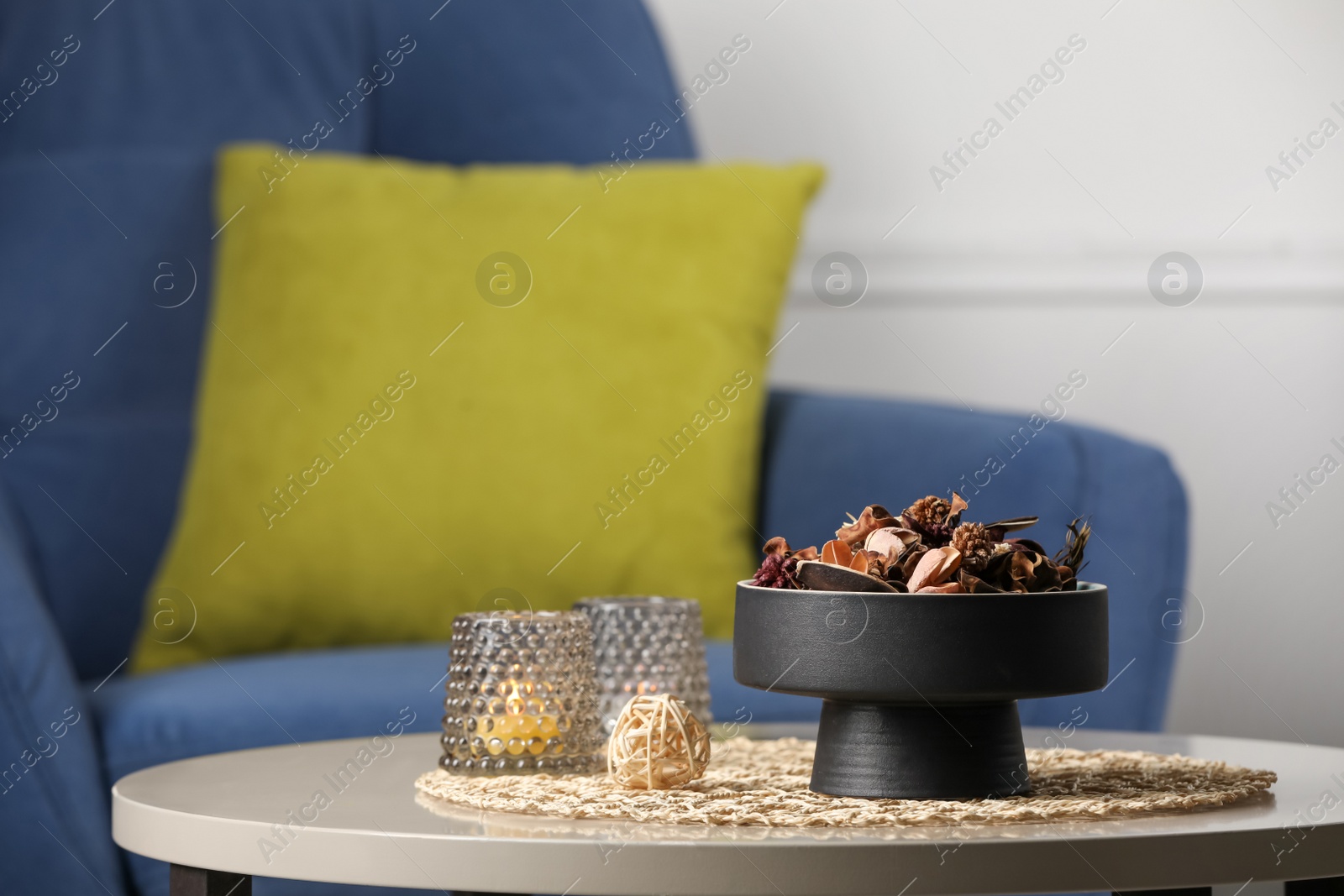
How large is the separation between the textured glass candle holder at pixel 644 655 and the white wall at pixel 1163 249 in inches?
52.9

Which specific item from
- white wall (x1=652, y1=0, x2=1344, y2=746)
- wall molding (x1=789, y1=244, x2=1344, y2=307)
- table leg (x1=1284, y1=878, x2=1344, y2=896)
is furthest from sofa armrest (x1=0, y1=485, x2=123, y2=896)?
white wall (x1=652, y1=0, x2=1344, y2=746)

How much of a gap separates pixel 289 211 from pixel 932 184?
1.00 meters

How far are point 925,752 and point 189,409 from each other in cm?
130

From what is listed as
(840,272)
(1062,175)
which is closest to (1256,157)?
(1062,175)

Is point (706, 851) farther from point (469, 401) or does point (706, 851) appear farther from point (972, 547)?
point (469, 401)

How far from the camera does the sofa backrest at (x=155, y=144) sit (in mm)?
1676

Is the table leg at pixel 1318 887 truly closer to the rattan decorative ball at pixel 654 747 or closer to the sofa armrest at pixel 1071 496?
the rattan decorative ball at pixel 654 747

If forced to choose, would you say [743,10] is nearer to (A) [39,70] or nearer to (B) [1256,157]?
(B) [1256,157]

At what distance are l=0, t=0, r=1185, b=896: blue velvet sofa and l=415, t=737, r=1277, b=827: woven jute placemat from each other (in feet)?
1.27

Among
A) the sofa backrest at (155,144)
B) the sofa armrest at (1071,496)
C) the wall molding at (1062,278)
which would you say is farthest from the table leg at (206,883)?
the wall molding at (1062,278)

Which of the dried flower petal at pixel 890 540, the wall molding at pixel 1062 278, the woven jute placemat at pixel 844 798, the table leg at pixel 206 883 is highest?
the wall molding at pixel 1062 278

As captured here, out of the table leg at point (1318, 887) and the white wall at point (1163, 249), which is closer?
the table leg at point (1318, 887)

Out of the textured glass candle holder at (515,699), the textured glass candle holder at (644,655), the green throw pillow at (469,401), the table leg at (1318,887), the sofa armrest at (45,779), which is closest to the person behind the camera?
the table leg at (1318,887)

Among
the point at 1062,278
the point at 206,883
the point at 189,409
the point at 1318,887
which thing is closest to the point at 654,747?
the point at 206,883
